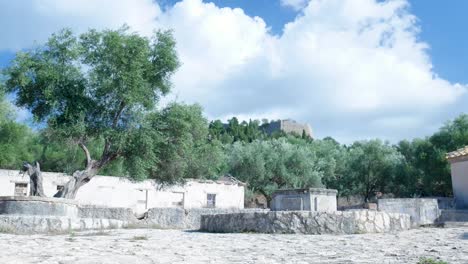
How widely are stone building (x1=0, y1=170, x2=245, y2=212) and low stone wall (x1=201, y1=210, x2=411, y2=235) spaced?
15.2 meters

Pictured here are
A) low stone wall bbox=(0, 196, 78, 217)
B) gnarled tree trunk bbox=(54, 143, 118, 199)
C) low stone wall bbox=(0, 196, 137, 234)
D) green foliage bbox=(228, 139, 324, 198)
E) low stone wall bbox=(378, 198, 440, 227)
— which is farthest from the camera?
green foliage bbox=(228, 139, 324, 198)

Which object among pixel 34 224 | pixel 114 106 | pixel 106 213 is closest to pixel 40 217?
pixel 34 224

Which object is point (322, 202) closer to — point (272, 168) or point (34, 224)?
point (34, 224)

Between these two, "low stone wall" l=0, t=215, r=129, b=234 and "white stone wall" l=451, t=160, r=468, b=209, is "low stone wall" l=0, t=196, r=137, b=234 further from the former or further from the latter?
"white stone wall" l=451, t=160, r=468, b=209

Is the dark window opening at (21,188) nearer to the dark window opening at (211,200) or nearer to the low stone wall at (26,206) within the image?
the dark window opening at (211,200)

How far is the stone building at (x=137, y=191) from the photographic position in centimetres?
2533

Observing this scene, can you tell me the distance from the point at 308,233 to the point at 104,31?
12929mm

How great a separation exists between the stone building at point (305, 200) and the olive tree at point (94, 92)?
615cm

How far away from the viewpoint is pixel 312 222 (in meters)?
8.84

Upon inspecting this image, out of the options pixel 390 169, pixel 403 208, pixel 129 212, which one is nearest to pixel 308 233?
pixel 403 208

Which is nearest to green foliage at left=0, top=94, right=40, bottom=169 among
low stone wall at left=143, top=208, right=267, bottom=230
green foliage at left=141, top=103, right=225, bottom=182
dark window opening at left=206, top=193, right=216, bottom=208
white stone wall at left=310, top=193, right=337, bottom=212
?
green foliage at left=141, top=103, right=225, bottom=182

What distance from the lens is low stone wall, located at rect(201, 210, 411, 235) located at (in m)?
8.84

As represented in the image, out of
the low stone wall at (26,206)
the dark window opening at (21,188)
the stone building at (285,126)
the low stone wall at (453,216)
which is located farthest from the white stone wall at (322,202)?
the stone building at (285,126)

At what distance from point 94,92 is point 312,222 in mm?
11656
